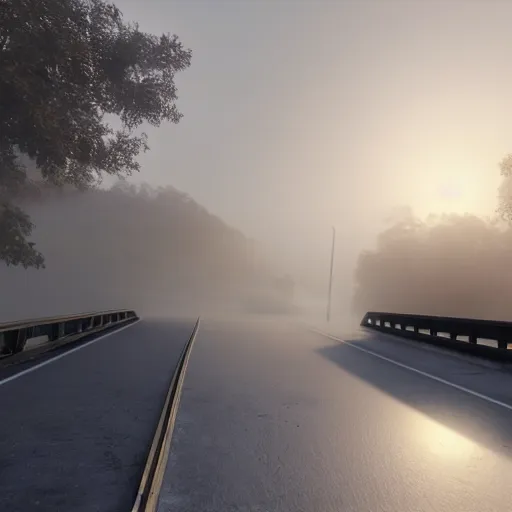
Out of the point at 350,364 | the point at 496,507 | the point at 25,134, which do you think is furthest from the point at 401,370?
the point at 25,134

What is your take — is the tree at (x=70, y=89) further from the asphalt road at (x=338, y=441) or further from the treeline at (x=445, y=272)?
the treeline at (x=445, y=272)

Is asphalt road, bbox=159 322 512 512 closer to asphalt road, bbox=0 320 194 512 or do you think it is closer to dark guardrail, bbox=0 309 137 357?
asphalt road, bbox=0 320 194 512

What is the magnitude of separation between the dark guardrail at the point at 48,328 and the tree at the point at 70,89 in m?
7.39

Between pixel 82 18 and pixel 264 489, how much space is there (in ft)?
71.9

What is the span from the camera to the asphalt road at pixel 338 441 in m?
4.18

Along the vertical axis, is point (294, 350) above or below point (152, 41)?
below

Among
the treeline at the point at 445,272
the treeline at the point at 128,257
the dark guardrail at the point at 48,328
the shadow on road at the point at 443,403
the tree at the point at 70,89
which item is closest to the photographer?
the shadow on road at the point at 443,403

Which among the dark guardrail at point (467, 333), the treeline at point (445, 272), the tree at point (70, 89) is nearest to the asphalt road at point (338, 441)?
the dark guardrail at point (467, 333)

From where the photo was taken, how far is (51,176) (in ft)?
88.8

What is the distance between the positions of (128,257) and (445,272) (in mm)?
67026

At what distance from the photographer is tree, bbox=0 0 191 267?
19.7 meters

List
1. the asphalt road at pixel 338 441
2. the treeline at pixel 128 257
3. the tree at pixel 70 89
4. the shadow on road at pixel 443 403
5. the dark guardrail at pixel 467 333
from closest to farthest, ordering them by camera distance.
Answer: the asphalt road at pixel 338 441
the shadow on road at pixel 443 403
the dark guardrail at pixel 467 333
the tree at pixel 70 89
the treeline at pixel 128 257

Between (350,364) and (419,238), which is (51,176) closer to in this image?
(350,364)

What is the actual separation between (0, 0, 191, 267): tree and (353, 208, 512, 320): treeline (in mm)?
44412
